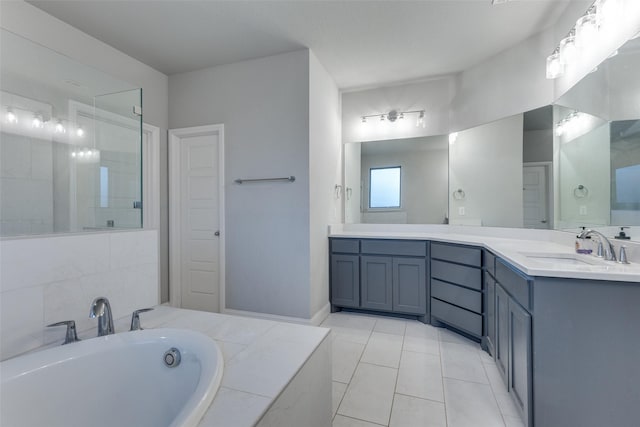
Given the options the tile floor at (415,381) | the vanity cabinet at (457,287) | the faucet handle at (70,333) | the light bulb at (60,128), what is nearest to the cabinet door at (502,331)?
the tile floor at (415,381)

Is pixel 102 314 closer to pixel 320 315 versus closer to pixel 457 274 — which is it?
pixel 320 315

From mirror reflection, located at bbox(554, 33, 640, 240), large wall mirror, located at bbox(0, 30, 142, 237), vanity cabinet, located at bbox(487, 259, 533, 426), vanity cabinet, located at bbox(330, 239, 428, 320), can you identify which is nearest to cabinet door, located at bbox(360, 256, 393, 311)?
vanity cabinet, located at bbox(330, 239, 428, 320)

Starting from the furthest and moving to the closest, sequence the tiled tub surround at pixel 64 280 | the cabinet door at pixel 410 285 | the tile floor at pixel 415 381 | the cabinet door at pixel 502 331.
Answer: the cabinet door at pixel 410 285
the cabinet door at pixel 502 331
the tile floor at pixel 415 381
the tiled tub surround at pixel 64 280

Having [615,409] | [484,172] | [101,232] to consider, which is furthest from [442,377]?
Answer: [101,232]

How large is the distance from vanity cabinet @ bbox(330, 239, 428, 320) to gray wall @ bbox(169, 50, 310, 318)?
1.88 ft

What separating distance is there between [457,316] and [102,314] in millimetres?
2528

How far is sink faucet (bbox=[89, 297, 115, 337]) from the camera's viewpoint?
1.22 metres

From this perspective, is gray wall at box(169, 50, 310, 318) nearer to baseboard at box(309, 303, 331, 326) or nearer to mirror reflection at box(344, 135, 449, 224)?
baseboard at box(309, 303, 331, 326)

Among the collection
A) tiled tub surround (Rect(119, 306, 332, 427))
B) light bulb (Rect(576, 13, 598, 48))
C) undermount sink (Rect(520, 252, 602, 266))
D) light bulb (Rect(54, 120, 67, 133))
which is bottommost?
tiled tub surround (Rect(119, 306, 332, 427))

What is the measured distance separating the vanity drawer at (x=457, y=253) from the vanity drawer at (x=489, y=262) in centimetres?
4

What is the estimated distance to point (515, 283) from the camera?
1.50m

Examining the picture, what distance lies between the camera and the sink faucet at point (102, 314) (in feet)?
4.00

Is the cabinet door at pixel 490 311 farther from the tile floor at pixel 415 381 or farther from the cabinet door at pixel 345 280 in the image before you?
the cabinet door at pixel 345 280

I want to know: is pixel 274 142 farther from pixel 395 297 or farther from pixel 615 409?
pixel 615 409
